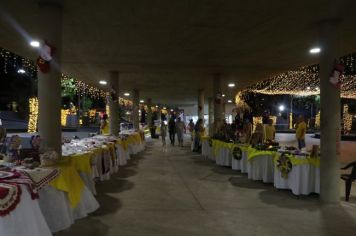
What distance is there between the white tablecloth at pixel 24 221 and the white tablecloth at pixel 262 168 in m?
5.53

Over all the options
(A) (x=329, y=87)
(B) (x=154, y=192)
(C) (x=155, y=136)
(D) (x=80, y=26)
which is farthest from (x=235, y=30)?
(C) (x=155, y=136)

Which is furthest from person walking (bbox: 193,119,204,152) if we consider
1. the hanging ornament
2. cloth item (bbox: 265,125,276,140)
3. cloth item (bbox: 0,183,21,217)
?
cloth item (bbox: 0,183,21,217)

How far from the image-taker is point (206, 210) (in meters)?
6.16

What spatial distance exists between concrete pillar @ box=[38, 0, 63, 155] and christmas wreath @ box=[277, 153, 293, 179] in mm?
4177

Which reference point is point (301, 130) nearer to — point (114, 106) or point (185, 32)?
point (114, 106)

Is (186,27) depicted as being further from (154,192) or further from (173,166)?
(173,166)

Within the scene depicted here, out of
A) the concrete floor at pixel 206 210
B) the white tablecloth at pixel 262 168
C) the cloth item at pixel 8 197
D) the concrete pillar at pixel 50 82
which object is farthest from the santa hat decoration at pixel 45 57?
the white tablecloth at pixel 262 168

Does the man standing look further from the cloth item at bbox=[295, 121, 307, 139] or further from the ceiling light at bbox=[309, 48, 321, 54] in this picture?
the ceiling light at bbox=[309, 48, 321, 54]

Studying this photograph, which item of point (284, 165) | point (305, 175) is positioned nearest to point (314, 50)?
point (284, 165)

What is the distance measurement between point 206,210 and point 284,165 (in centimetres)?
209

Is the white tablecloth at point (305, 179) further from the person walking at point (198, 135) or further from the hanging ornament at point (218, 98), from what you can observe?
the person walking at point (198, 135)

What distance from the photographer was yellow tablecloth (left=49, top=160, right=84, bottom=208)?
16.3 ft

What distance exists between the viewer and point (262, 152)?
27.7ft

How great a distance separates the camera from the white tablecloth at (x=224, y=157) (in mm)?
11294
